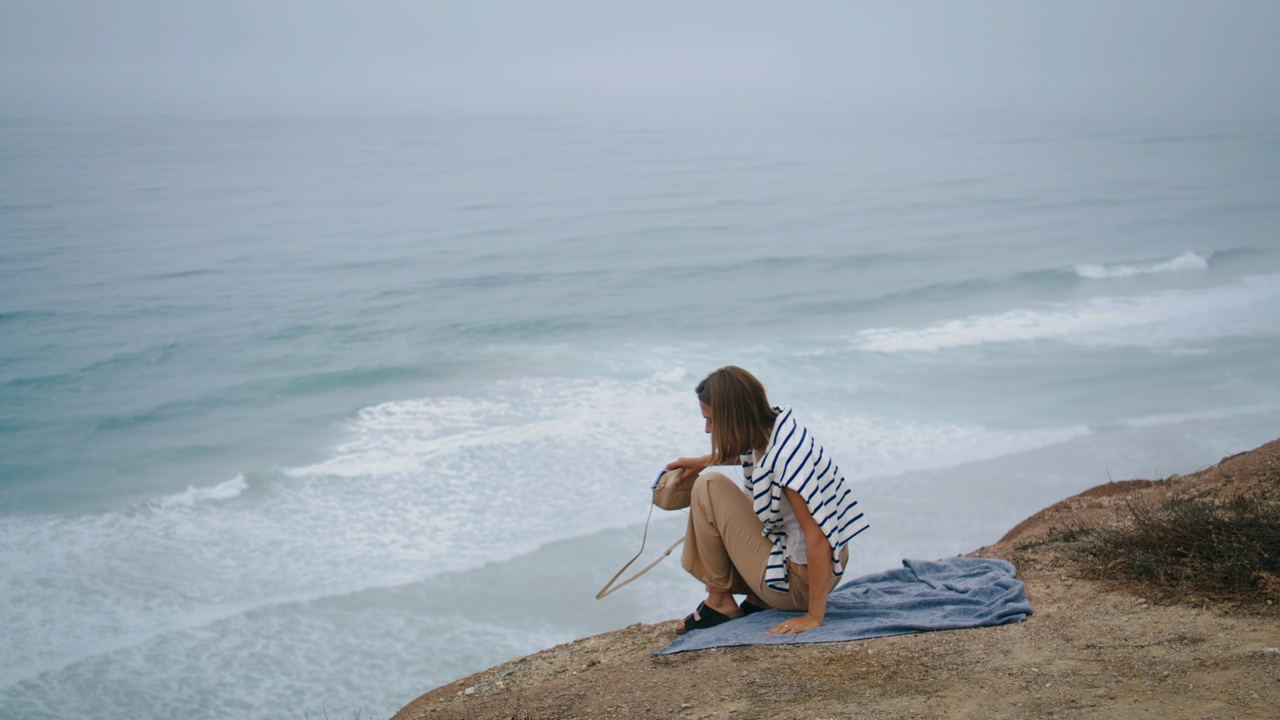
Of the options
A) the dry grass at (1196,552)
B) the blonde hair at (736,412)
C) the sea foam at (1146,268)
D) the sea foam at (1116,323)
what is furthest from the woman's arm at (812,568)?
the sea foam at (1146,268)

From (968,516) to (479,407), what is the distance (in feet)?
22.7

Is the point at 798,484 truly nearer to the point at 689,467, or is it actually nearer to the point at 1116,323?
the point at 689,467

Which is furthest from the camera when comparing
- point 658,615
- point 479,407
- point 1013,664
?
point 479,407

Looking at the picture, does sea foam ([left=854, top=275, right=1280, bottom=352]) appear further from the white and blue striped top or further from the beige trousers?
the white and blue striped top

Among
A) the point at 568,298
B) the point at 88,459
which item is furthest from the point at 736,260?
the point at 88,459

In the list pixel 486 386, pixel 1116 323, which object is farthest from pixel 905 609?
pixel 1116 323

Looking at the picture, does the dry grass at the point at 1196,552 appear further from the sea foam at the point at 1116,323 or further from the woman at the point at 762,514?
the sea foam at the point at 1116,323

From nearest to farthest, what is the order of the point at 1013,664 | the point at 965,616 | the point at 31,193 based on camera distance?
the point at 1013,664 → the point at 965,616 → the point at 31,193

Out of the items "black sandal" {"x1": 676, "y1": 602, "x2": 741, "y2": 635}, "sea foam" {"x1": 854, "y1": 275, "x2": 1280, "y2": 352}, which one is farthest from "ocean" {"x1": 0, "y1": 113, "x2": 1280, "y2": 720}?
"black sandal" {"x1": 676, "y1": 602, "x2": 741, "y2": 635}

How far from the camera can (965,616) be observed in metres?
3.81

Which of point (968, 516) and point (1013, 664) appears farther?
point (968, 516)

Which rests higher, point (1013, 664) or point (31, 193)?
point (31, 193)

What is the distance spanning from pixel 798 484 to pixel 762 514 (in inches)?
10.3

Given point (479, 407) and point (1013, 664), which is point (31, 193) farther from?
point (1013, 664)
